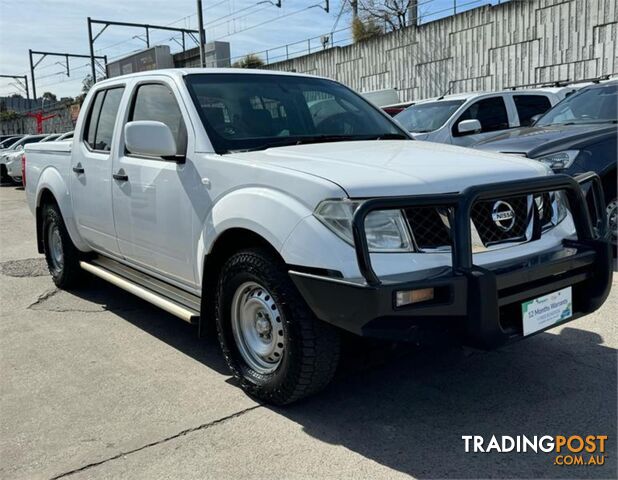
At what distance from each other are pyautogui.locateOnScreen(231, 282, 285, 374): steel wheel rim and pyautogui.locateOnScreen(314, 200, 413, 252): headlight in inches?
22.9

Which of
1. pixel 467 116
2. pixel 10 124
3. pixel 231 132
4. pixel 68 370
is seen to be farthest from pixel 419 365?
pixel 10 124

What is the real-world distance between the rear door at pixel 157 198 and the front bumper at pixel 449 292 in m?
1.19

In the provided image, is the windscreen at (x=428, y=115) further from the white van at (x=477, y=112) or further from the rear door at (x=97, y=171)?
the rear door at (x=97, y=171)

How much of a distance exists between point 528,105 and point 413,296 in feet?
29.3

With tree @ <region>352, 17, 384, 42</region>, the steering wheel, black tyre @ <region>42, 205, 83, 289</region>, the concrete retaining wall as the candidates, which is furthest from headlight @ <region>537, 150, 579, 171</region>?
tree @ <region>352, 17, 384, 42</region>

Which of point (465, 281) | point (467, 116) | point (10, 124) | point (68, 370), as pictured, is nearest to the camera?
point (465, 281)

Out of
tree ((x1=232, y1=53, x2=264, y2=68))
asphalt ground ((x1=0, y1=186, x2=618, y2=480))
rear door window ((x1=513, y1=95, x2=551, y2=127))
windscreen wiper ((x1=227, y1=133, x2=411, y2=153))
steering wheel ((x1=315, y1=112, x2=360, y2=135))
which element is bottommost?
asphalt ground ((x1=0, y1=186, x2=618, y2=480))

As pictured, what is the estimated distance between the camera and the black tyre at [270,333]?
3014 millimetres

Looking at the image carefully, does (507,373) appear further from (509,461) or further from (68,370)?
(68,370)

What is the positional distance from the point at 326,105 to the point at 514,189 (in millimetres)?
1939

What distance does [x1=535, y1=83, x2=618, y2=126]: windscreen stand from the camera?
6.79 m

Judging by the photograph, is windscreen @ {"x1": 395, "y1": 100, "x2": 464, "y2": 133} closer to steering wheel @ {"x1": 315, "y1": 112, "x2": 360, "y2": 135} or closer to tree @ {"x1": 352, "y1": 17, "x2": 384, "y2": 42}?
steering wheel @ {"x1": 315, "y1": 112, "x2": 360, "y2": 135}

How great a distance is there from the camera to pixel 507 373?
12.2 ft

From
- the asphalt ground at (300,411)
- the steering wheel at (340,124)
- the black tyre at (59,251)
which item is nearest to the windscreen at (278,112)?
the steering wheel at (340,124)
